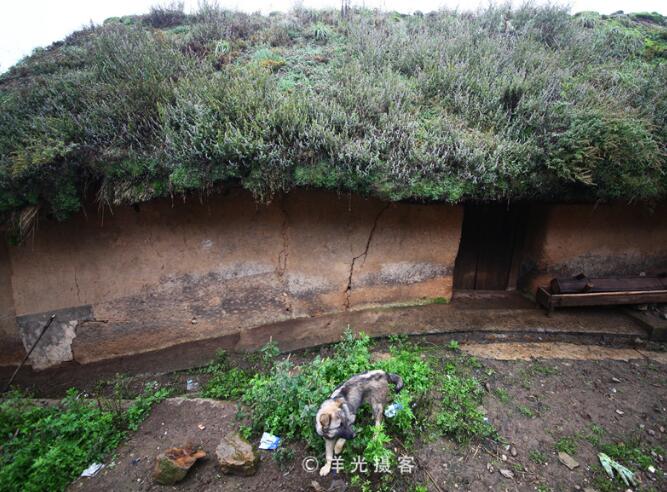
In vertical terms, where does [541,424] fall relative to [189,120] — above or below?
below

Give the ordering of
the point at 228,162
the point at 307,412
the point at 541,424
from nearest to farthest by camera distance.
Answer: the point at 307,412
the point at 541,424
the point at 228,162

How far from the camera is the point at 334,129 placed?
4004 mm

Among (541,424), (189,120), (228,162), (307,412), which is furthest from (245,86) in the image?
(541,424)

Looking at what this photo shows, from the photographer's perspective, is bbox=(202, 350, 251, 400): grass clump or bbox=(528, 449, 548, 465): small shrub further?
bbox=(202, 350, 251, 400): grass clump

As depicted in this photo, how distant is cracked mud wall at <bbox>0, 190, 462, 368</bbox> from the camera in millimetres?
4551

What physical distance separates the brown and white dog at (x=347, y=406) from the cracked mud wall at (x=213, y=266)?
2221 mm

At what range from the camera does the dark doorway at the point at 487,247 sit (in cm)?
550

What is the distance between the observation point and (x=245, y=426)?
3.13 m

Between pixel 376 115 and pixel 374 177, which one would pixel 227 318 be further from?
pixel 376 115

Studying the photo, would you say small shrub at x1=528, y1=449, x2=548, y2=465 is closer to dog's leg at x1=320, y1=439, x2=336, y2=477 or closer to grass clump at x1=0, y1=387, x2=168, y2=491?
dog's leg at x1=320, y1=439, x2=336, y2=477

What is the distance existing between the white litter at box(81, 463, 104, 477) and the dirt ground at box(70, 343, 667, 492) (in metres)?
0.05

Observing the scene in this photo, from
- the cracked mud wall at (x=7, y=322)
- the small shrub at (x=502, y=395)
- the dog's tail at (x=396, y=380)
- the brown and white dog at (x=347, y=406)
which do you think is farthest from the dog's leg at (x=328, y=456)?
the cracked mud wall at (x=7, y=322)

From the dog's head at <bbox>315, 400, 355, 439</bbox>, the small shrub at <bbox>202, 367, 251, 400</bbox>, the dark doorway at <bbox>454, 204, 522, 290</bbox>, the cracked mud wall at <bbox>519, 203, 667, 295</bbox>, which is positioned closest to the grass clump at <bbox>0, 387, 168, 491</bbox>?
the small shrub at <bbox>202, 367, 251, 400</bbox>

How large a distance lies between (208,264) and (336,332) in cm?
205
